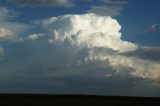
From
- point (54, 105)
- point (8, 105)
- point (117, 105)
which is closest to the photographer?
point (8, 105)

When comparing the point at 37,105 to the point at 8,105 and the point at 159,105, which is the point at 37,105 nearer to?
the point at 8,105

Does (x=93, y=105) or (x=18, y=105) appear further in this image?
(x=93, y=105)

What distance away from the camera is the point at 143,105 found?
95312 millimetres

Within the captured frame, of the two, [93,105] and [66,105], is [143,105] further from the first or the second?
[66,105]

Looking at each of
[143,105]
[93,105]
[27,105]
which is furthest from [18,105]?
[143,105]

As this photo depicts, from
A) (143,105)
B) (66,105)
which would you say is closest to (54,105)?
(66,105)

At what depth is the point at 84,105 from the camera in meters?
89.1

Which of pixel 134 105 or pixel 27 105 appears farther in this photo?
pixel 134 105

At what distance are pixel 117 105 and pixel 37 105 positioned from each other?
1785 centimetres

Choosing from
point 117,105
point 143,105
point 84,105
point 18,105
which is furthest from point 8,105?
point 143,105

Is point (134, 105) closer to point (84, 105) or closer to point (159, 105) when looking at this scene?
point (159, 105)

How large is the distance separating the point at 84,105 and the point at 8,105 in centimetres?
1634

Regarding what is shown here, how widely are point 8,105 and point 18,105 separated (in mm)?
2709

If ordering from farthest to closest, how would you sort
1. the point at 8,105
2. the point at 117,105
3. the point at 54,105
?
the point at 117,105 → the point at 54,105 → the point at 8,105
